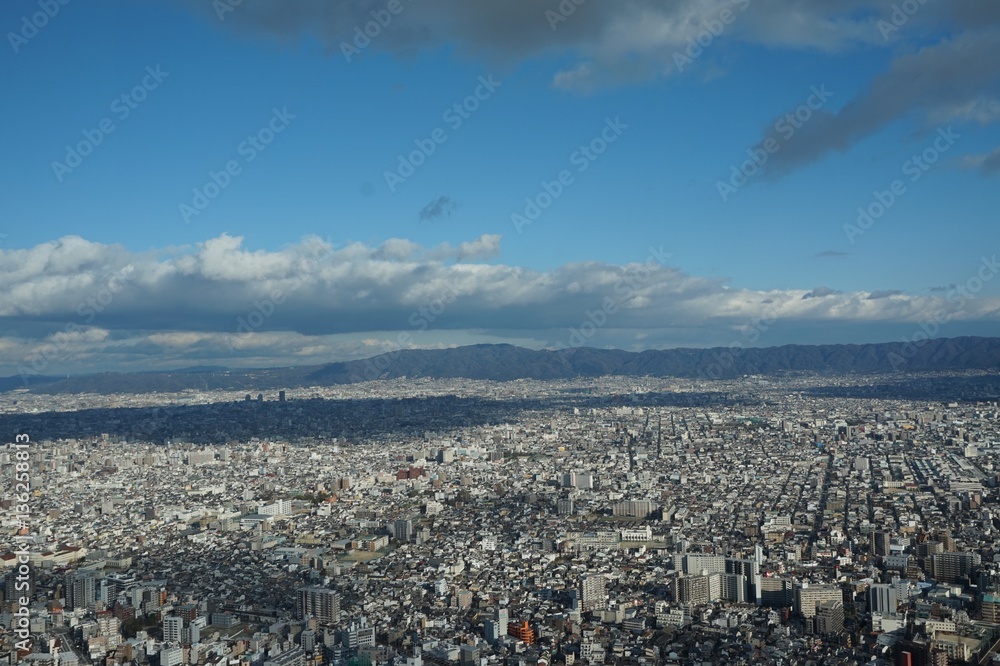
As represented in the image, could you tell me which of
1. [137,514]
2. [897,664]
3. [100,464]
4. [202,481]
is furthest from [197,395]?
[897,664]

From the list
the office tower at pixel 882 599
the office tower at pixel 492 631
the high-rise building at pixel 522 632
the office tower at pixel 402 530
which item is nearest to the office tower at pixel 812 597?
the office tower at pixel 882 599

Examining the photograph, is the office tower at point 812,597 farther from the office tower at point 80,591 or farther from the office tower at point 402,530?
the office tower at point 80,591

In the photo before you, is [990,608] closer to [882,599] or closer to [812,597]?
[882,599]

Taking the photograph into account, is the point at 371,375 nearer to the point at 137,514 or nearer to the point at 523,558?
the point at 137,514

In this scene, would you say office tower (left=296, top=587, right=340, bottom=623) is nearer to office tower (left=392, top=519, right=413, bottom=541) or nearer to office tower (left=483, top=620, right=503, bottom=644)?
office tower (left=483, top=620, right=503, bottom=644)

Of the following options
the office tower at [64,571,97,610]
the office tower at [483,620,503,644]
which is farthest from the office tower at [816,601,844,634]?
the office tower at [64,571,97,610]

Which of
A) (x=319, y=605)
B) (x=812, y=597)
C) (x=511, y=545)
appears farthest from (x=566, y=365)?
(x=319, y=605)
